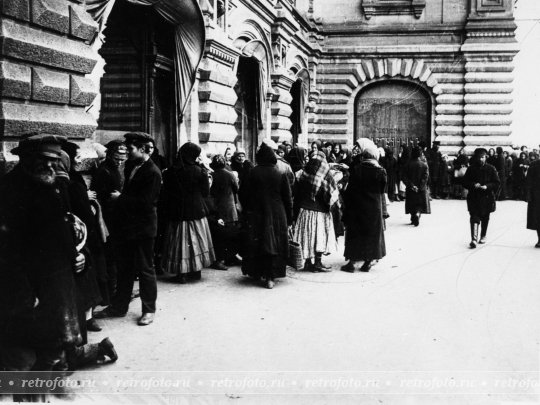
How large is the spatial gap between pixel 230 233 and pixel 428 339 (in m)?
3.89

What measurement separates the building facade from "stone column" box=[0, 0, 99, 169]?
1 centimetres

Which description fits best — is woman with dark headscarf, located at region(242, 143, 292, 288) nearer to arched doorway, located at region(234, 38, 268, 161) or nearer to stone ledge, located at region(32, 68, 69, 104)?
stone ledge, located at region(32, 68, 69, 104)

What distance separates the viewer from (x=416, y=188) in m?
12.9

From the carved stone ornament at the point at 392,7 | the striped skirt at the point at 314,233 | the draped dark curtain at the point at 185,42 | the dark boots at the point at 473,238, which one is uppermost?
the carved stone ornament at the point at 392,7

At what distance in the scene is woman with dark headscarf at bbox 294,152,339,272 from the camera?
8.16 metres

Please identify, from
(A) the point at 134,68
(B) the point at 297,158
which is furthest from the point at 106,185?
(B) the point at 297,158

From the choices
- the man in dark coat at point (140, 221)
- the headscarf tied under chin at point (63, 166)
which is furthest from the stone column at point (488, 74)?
the headscarf tied under chin at point (63, 166)

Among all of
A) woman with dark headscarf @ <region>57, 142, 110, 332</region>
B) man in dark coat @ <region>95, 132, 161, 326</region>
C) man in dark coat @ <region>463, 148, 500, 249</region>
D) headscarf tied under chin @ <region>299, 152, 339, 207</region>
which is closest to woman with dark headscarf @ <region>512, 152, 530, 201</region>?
man in dark coat @ <region>463, 148, 500, 249</region>

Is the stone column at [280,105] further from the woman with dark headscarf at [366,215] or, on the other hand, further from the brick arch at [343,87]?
the woman with dark headscarf at [366,215]

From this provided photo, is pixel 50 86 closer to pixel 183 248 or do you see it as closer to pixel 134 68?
pixel 183 248

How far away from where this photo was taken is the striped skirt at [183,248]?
7219 mm

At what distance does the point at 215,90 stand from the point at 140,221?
20.0 ft

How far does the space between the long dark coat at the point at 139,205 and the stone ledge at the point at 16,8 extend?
6.00ft

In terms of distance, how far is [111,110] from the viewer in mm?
9750
